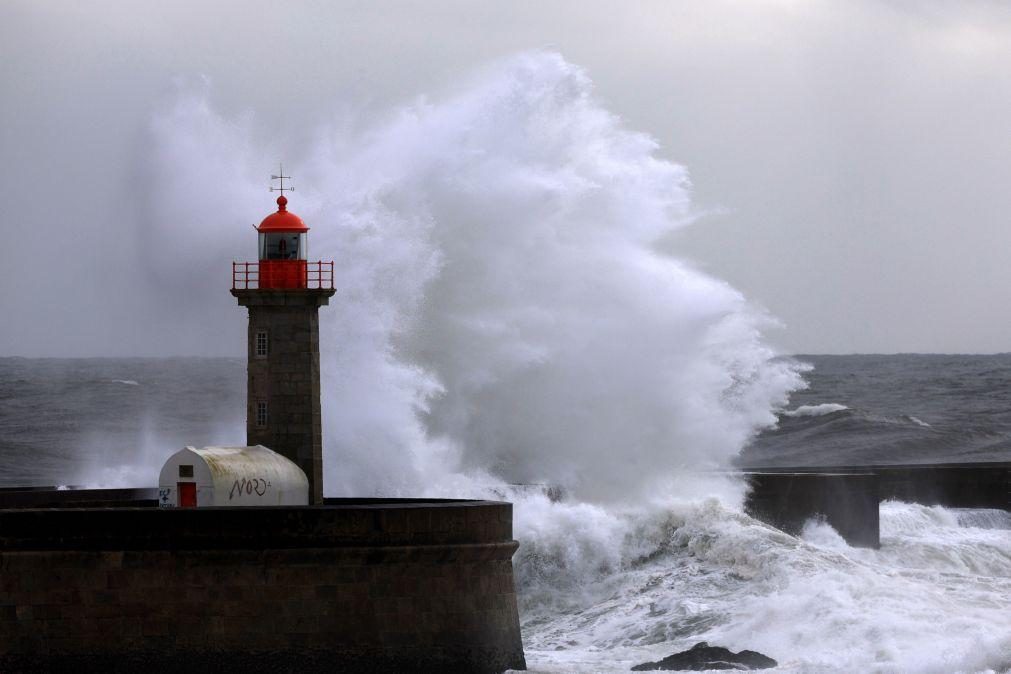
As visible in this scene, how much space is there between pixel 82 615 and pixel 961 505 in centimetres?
1451

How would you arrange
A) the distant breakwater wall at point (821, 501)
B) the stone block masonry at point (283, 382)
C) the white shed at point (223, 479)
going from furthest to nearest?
the distant breakwater wall at point (821, 501), the stone block masonry at point (283, 382), the white shed at point (223, 479)

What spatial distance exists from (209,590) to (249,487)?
138cm

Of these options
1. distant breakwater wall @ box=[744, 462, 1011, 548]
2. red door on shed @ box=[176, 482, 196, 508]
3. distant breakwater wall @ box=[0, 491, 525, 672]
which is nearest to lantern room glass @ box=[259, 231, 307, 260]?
red door on shed @ box=[176, 482, 196, 508]

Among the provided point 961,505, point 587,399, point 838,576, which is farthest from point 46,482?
point 838,576

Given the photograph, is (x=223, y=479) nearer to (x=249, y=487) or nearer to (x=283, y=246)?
(x=249, y=487)

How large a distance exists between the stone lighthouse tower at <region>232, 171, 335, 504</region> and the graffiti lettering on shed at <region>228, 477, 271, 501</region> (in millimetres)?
573

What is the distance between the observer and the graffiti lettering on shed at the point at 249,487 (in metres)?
15.3

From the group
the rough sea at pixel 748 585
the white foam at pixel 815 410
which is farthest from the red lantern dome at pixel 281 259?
the white foam at pixel 815 410

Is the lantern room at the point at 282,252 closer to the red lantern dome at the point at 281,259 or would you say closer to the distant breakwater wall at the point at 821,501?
the red lantern dome at the point at 281,259

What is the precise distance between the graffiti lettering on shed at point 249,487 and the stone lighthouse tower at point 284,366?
573 mm

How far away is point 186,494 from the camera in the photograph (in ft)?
50.1

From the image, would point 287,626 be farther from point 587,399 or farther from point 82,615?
point 587,399

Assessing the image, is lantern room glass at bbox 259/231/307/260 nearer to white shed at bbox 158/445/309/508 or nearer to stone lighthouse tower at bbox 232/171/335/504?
stone lighthouse tower at bbox 232/171/335/504

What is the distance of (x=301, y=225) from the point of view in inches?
643
